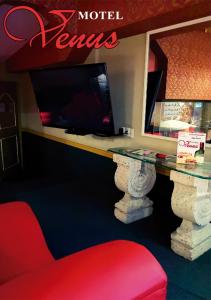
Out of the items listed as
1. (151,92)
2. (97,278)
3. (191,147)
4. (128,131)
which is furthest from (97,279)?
(128,131)

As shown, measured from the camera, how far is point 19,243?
1.38 meters

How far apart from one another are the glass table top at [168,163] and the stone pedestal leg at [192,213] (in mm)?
59

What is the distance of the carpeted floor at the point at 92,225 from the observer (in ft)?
6.07

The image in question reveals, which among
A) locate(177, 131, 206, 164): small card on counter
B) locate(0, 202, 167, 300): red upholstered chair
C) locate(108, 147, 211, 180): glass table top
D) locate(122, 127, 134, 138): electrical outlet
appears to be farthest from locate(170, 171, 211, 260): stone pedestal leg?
locate(0, 202, 167, 300): red upholstered chair

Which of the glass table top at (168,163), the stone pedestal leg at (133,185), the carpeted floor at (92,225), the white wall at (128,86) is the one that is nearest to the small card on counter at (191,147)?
the glass table top at (168,163)

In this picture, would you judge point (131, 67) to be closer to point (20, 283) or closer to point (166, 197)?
point (166, 197)

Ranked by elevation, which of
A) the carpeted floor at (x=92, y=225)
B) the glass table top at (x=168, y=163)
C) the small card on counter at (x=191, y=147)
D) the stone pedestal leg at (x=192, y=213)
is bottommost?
the carpeted floor at (x=92, y=225)

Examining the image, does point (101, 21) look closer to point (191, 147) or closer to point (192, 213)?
point (191, 147)

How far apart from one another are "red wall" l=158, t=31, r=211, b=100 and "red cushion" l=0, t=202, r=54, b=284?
1741 millimetres

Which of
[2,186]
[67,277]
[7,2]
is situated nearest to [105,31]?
[7,2]

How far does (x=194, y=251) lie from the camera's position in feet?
6.72

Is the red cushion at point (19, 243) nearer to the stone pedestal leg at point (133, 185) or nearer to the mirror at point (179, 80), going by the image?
the stone pedestal leg at point (133, 185)

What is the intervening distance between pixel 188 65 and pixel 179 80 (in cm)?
15

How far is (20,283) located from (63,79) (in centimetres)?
264
